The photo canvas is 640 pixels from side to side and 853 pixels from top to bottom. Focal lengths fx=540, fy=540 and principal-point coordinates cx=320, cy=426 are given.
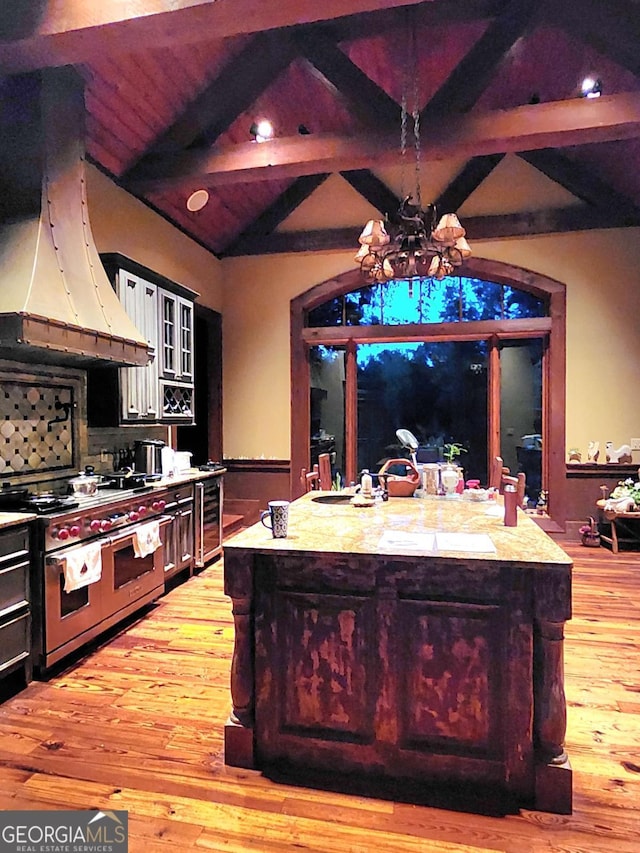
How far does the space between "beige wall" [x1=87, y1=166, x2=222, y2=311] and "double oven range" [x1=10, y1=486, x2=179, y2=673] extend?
7.28 feet

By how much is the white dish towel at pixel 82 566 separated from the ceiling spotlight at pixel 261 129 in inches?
166

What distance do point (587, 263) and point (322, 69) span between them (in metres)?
3.50

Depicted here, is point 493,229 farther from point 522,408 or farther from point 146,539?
point 146,539

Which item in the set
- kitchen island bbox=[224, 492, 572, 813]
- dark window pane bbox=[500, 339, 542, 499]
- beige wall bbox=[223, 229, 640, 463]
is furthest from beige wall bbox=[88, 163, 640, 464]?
kitchen island bbox=[224, 492, 572, 813]

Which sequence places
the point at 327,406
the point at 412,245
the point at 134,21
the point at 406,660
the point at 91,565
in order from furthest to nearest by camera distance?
the point at 327,406 → the point at 412,245 → the point at 91,565 → the point at 134,21 → the point at 406,660

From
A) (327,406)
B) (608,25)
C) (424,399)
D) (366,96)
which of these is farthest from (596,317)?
(366,96)

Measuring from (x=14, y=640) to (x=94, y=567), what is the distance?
0.59 metres

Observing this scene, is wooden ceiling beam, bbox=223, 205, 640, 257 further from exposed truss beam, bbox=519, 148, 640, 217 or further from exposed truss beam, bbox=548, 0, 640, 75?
exposed truss beam, bbox=548, 0, 640, 75

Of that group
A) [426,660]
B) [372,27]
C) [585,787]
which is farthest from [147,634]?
[372,27]

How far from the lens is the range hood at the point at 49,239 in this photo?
2.96 metres

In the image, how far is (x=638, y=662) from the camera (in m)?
3.12

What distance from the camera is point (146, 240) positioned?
17.1ft

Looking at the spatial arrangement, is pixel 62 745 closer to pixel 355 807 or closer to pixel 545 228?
pixel 355 807

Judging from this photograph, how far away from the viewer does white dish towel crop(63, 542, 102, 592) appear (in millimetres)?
3051
